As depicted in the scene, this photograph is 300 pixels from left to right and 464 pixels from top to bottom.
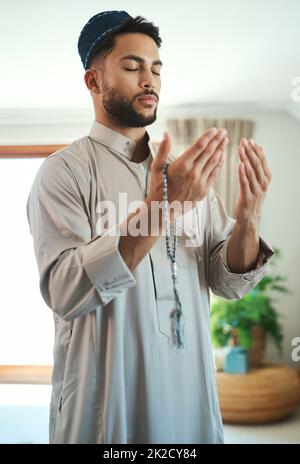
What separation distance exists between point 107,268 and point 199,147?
0.19m

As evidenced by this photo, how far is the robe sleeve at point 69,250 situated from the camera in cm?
68

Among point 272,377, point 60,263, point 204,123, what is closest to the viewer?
point 60,263

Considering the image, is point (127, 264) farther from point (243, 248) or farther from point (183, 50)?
point (183, 50)

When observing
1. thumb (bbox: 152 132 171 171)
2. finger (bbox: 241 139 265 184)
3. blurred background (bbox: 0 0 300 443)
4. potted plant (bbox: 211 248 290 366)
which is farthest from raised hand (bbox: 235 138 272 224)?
potted plant (bbox: 211 248 290 366)

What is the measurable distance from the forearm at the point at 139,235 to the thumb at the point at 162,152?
0.05m

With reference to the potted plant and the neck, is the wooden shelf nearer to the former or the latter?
the potted plant

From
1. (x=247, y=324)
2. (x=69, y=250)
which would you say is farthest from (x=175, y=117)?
(x=69, y=250)

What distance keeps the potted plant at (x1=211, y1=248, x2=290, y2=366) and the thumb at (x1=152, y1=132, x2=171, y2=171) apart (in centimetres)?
257

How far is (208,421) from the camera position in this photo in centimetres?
84

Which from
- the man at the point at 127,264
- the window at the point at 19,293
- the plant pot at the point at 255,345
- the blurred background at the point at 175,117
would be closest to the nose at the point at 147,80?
the man at the point at 127,264

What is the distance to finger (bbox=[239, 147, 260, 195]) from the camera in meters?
0.77

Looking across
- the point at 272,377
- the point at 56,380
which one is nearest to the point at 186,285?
the point at 56,380
